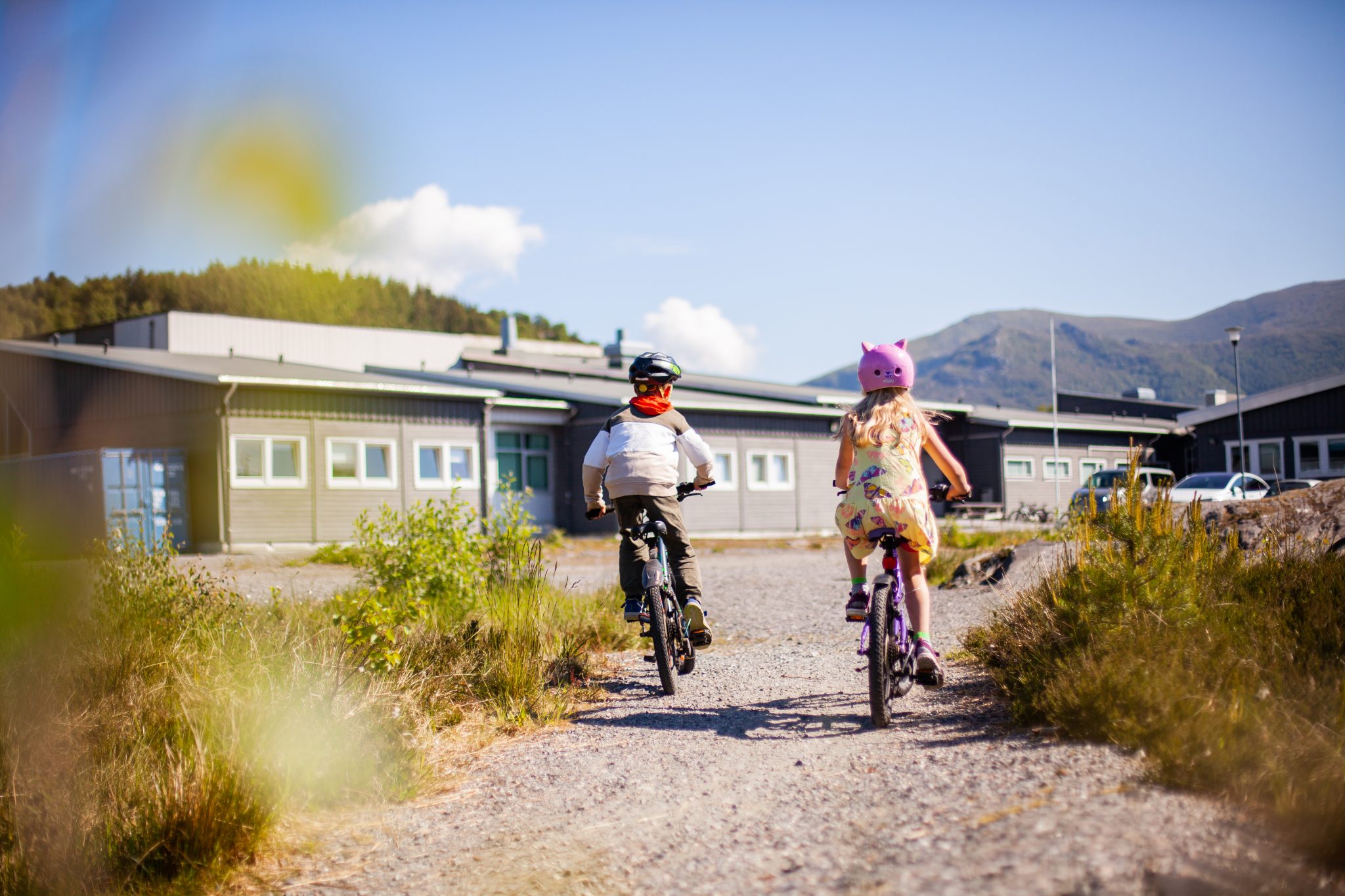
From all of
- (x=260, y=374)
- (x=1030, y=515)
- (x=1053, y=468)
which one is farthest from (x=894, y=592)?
(x=1053, y=468)

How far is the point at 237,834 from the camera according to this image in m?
3.68

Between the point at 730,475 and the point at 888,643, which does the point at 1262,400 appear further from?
the point at 888,643

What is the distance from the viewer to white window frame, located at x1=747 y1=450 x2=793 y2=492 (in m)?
28.7

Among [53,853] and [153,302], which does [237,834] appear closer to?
[53,853]

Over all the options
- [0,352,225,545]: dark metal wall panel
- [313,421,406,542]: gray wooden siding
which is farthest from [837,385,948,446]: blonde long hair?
[313,421,406,542]: gray wooden siding

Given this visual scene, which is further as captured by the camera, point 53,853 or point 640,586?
point 640,586

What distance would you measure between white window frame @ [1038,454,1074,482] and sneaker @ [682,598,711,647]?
117 ft

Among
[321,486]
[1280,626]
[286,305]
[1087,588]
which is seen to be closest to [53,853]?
[286,305]

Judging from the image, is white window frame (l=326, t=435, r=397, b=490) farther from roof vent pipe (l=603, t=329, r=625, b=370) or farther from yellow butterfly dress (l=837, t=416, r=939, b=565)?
roof vent pipe (l=603, t=329, r=625, b=370)

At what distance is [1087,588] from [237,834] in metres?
3.78

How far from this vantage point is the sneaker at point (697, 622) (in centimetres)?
600

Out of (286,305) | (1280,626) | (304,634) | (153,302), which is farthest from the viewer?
(304,634)

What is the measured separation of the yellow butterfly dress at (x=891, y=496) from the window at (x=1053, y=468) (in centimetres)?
3645

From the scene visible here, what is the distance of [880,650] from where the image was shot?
459cm
